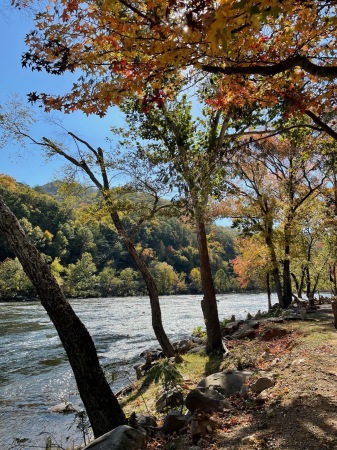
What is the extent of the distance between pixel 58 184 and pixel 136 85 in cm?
780

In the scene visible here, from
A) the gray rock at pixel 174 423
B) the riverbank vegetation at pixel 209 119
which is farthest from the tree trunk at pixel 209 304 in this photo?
the gray rock at pixel 174 423

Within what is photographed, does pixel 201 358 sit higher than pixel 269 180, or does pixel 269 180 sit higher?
pixel 269 180

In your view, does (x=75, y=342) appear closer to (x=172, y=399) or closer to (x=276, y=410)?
(x=172, y=399)

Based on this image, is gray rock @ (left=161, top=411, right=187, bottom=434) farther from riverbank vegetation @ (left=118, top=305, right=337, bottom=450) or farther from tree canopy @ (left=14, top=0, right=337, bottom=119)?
tree canopy @ (left=14, top=0, right=337, bottom=119)

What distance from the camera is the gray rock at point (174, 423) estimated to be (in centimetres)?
462

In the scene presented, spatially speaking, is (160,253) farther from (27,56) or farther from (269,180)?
(27,56)

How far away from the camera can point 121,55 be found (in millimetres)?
4289

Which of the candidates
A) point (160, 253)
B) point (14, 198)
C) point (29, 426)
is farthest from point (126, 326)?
point (160, 253)

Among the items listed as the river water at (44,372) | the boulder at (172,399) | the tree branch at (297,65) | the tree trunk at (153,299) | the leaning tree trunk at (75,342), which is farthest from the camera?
the tree trunk at (153,299)

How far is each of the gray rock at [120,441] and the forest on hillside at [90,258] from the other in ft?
169

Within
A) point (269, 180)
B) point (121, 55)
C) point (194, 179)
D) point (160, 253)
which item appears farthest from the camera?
point (160, 253)

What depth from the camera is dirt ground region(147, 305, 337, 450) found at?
11.6ft

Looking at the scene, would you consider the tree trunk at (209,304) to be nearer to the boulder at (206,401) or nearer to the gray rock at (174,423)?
the boulder at (206,401)

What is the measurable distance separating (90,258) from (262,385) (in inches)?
3350
